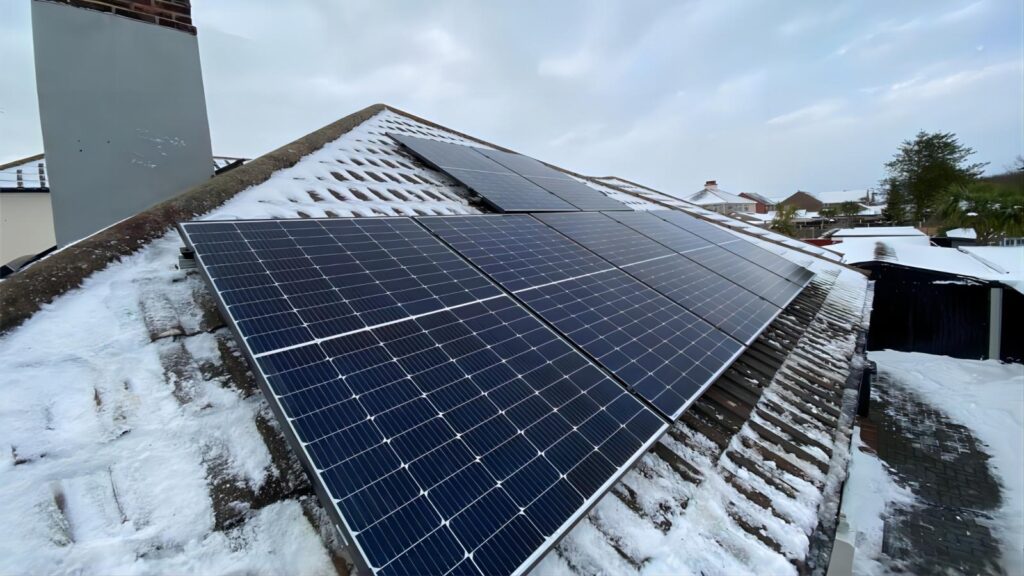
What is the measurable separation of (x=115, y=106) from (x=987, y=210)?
46172mm

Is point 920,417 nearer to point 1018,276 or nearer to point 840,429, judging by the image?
point 1018,276

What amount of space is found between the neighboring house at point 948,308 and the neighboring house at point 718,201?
55323 mm

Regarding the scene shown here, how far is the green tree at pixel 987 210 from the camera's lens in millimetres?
27828

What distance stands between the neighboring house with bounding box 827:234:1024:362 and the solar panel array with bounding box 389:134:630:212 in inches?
473

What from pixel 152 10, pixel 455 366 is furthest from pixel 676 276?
pixel 152 10

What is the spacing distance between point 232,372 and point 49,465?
3.39 feet

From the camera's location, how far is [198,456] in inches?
103

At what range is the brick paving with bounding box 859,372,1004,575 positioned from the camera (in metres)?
7.73

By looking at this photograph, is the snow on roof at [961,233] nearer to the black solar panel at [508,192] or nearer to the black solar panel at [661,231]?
the black solar panel at [661,231]

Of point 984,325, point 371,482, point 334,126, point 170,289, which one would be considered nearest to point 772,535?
point 371,482

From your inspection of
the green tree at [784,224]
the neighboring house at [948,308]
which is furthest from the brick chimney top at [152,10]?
the green tree at [784,224]

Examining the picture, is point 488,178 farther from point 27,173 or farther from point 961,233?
point 961,233

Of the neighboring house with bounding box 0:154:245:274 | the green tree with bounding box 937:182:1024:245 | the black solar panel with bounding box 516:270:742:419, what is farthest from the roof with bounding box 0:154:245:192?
the green tree with bounding box 937:182:1024:245

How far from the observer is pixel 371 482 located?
7.47 ft
